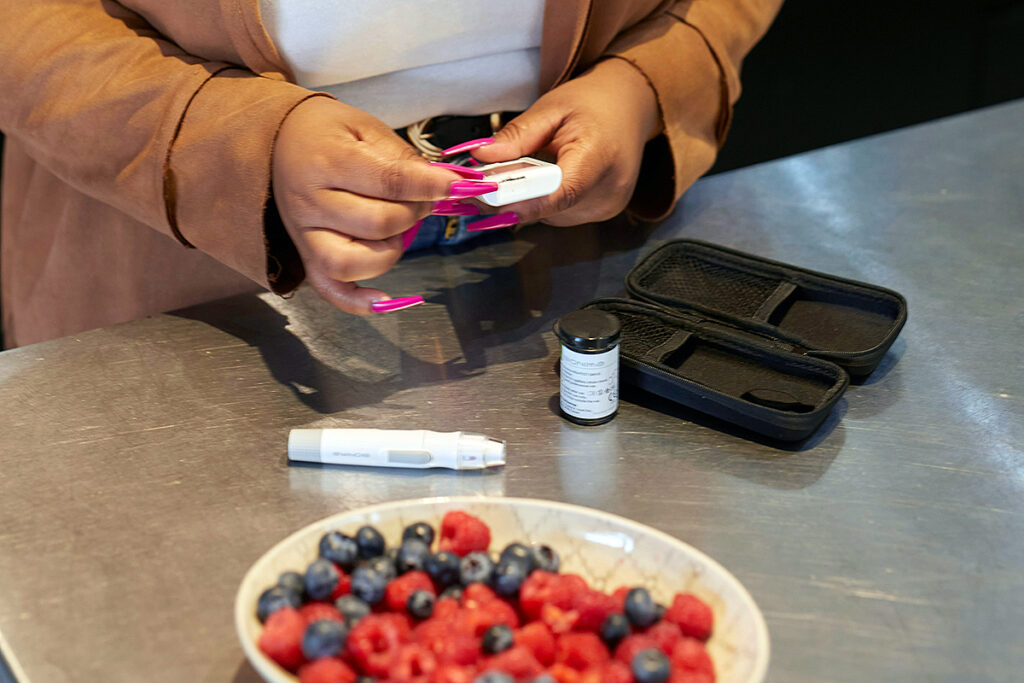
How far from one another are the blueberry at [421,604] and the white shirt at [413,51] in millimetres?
562

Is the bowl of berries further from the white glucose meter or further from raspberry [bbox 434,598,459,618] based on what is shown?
the white glucose meter

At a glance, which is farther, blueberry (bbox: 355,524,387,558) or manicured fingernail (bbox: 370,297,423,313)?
manicured fingernail (bbox: 370,297,423,313)

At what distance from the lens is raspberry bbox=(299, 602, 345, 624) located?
555 millimetres

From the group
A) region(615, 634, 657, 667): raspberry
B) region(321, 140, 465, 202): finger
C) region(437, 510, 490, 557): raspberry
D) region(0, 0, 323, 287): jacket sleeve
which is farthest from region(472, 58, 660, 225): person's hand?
region(615, 634, 657, 667): raspberry

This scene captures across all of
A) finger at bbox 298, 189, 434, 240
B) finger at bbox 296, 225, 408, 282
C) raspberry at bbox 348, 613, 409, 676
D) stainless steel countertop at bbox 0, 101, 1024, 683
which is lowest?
stainless steel countertop at bbox 0, 101, 1024, 683

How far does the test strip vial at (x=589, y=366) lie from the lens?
0.77m

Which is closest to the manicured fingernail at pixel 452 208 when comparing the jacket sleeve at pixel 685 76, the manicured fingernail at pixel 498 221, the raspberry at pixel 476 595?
the manicured fingernail at pixel 498 221

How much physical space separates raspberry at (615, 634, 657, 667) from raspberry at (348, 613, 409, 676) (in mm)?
132

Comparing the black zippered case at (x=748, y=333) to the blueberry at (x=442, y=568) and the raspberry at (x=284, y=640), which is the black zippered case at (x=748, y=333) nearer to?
the blueberry at (x=442, y=568)

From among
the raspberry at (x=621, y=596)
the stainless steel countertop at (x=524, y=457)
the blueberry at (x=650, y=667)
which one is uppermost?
the blueberry at (x=650, y=667)

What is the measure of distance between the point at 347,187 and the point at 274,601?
372mm

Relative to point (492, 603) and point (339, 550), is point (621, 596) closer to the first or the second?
point (492, 603)

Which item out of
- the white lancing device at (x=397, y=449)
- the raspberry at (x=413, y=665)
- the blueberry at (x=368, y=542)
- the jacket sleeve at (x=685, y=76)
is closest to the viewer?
the raspberry at (x=413, y=665)

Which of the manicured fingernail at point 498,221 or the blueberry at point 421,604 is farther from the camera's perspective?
the manicured fingernail at point 498,221
